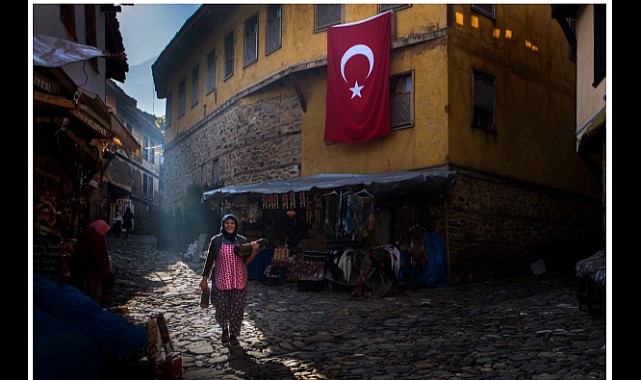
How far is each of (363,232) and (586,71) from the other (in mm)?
5255

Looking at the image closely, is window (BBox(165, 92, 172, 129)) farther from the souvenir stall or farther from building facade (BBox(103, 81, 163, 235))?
the souvenir stall

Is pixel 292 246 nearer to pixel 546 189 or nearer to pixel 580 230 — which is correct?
pixel 546 189

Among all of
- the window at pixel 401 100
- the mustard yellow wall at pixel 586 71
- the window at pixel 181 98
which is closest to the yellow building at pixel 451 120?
the window at pixel 401 100

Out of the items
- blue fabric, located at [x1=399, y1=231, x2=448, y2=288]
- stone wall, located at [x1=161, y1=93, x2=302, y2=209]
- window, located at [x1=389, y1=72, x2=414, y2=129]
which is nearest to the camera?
blue fabric, located at [x1=399, y1=231, x2=448, y2=288]

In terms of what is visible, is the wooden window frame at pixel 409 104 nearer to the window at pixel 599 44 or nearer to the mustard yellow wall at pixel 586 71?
the mustard yellow wall at pixel 586 71

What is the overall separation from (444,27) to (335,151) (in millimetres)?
3932

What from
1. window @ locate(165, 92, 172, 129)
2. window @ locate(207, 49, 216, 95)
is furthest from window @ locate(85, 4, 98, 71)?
window @ locate(165, 92, 172, 129)

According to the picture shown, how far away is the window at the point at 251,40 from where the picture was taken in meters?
16.5

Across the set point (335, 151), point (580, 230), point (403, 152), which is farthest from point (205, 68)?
point (580, 230)

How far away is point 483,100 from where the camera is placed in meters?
13.0

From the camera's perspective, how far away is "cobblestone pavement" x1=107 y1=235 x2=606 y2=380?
559cm

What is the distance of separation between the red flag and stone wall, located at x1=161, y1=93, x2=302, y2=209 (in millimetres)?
1725

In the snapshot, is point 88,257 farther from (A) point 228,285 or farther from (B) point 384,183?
(B) point 384,183

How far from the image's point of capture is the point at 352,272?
11133mm
